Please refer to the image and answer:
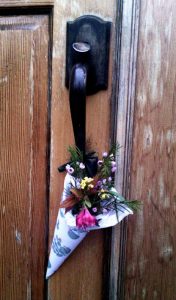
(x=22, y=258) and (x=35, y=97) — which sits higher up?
(x=35, y=97)

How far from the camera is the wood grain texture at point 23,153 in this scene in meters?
0.71

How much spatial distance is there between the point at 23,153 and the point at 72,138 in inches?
4.5

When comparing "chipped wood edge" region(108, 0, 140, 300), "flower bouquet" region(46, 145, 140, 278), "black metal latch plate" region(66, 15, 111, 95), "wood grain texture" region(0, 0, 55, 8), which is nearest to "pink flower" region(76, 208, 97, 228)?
"flower bouquet" region(46, 145, 140, 278)

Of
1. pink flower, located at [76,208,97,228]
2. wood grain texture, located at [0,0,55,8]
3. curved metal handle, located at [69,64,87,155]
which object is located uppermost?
wood grain texture, located at [0,0,55,8]

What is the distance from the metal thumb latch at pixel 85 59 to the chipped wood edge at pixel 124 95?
0.08 feet

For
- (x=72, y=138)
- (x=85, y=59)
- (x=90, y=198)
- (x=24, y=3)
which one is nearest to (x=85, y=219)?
(x=90, y=198)

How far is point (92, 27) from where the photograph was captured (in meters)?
0.64

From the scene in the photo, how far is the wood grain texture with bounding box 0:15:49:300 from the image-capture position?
708 millimetres

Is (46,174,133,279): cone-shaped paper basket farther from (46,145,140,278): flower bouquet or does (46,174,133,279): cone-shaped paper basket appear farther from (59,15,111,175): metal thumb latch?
(59,15,111,175): metal thumb latch

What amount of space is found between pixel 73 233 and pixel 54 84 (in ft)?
0.96

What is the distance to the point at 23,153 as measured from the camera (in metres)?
0.73

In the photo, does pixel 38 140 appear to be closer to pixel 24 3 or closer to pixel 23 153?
pixel 23 153

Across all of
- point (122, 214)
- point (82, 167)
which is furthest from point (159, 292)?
point (82, 167)

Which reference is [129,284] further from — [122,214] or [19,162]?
[19,162]
